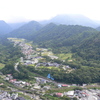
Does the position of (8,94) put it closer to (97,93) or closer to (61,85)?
(61,85)

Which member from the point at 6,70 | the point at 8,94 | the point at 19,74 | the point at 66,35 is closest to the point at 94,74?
the point at 19,74

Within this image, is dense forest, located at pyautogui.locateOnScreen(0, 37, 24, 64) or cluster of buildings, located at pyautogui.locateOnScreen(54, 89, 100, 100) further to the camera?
dense forest, located at pyautogui.locateOnScreen(0, 37, 24, 64)

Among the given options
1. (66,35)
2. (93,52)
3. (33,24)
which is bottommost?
(93,52)

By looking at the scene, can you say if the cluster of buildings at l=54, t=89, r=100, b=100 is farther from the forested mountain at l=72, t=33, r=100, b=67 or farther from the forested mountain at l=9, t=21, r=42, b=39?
the forested mountain at l=9, t=21, r=42, b=39

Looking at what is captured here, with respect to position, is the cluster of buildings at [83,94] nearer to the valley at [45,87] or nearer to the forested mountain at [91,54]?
the valley at [45,87]

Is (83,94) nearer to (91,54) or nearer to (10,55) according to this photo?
(91,54)

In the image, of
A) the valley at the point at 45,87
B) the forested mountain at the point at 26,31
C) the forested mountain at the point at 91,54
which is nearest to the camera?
the valley at the point at 45,87

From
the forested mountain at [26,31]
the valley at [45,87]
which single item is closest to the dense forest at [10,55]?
the valley at [45,87]

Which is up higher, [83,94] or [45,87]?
[45,87]

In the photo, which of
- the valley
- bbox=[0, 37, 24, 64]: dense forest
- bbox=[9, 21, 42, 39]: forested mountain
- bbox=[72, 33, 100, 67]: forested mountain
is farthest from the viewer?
bbox=[9, 21, 42, 39]: forested mountain

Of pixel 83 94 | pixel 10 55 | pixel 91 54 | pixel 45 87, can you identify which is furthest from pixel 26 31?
pixel 83 94

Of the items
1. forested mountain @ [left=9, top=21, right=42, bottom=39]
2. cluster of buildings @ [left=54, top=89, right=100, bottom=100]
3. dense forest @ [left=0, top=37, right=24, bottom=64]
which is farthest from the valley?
forested mountain @ [left=9, top=21, right=42, bottom=39]
